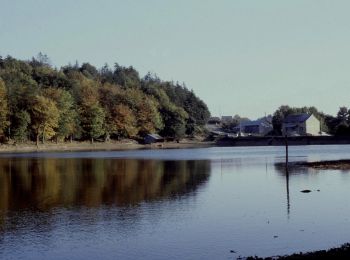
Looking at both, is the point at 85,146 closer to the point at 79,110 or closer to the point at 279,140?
the point at 79,110

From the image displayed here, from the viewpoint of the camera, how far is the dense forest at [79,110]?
11038cm

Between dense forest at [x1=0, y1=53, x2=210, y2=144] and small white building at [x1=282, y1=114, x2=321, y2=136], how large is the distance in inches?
1041

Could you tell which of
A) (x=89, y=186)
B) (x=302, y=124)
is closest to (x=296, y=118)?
(x=302, y=124)

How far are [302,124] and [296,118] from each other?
4.01 meters

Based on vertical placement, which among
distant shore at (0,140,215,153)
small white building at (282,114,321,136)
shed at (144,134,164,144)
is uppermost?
small white building at (282,114,321,136)

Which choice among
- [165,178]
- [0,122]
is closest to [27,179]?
[165,178]

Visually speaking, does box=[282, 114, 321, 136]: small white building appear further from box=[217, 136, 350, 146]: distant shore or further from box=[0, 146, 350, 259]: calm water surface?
box=[0, 146, 350, 259]: calm water surface

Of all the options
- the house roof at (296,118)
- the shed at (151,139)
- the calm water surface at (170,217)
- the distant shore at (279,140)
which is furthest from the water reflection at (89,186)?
the house roof at (296,118)

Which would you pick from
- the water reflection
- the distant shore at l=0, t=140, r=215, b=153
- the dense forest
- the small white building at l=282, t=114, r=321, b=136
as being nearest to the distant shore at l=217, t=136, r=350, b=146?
the distant shore at l=0, t=140, r=215, b=153

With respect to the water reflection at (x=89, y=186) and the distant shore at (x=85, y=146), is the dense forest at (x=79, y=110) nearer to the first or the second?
the distant shore at (x=85, y=146)

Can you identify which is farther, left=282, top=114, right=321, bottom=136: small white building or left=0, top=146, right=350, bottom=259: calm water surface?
left=282, top=114, right=321, bottom=136: small white building

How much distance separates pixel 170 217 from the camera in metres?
25.1

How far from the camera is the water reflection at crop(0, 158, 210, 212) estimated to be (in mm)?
30812

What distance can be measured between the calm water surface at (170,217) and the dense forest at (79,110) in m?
68.0
